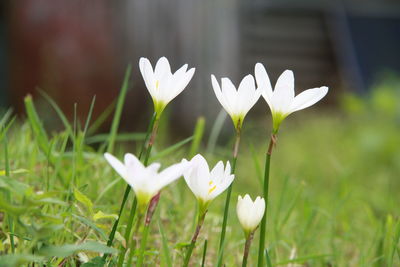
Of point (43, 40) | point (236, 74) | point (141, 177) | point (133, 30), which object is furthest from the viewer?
point (236, 74)

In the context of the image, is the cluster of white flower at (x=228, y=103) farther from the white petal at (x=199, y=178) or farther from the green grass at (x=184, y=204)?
the green grass at (x=184, y=204)

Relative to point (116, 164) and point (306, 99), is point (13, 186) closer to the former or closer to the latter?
point (116, 164)

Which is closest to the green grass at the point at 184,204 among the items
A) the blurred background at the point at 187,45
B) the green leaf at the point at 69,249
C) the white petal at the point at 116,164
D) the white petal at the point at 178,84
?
the green leaf at the point at 69,249

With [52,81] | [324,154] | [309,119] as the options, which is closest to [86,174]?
[324,154]

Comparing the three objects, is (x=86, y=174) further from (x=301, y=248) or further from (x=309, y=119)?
(x=309, y=119)

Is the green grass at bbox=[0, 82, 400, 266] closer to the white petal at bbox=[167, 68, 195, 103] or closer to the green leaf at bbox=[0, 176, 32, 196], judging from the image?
the green leaf at bbox=[0, 176, 32, 196]

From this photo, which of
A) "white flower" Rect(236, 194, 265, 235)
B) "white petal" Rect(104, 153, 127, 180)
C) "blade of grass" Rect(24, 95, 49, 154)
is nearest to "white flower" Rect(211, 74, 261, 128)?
"white flower" Rect(236, 194, 265, 235)
